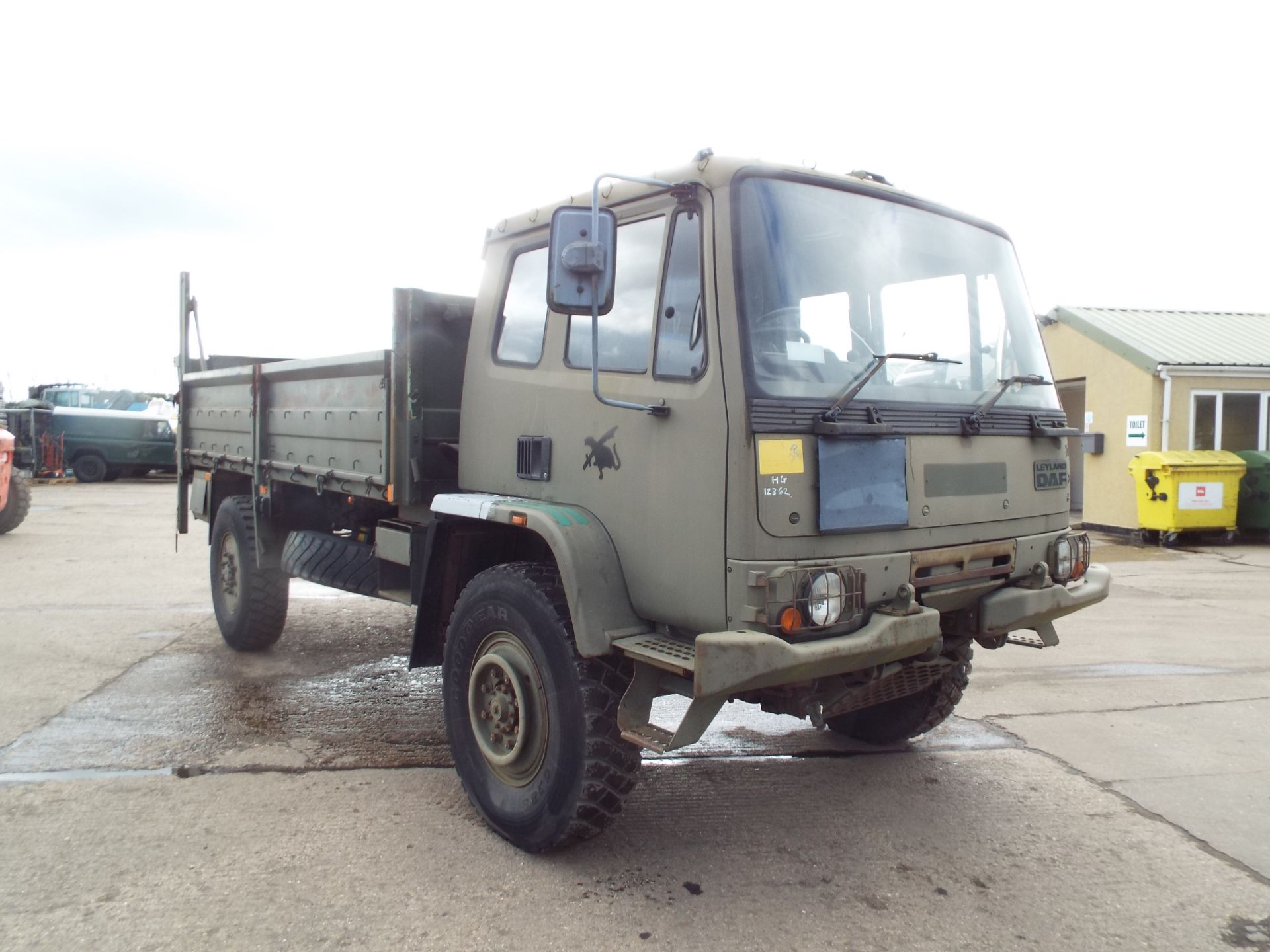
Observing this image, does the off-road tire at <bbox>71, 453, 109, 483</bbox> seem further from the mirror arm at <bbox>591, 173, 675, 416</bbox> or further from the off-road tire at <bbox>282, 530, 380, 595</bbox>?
the mirror arm at <bbox>591, 173, 675, 416</bbox>

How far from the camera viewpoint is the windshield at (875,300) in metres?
3.32

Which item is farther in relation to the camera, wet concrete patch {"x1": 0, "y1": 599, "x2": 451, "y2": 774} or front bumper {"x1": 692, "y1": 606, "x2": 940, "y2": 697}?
wet concrete patch {"x1": 0, "y1": 599, "x2": 451, "y2": 774}

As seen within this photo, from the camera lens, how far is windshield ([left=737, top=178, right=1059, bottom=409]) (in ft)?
10.9

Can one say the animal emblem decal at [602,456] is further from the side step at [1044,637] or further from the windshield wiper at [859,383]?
the side step at [1044,637]

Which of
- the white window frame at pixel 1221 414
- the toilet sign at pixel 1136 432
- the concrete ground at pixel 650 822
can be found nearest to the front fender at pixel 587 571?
the concrete ground at pixel 650 822

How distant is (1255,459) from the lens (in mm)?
13453

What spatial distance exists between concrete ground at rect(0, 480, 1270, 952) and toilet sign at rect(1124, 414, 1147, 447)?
27.0ft

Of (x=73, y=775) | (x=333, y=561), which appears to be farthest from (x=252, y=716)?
(x=73, y=775)

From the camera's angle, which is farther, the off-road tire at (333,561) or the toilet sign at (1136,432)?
the toilet sign at (1136,432)

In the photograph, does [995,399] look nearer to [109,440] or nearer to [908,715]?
[908,715]

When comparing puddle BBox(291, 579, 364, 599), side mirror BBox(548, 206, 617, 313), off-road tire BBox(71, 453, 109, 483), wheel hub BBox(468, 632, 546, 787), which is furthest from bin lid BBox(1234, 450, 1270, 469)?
off-road tire BBox(71, 453, 109, 483)

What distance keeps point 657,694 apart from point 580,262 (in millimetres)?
1490

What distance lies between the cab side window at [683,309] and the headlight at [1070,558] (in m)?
1.80

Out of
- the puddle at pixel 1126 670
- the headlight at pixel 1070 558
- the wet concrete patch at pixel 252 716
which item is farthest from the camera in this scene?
the puddle at pixel 1126 670
